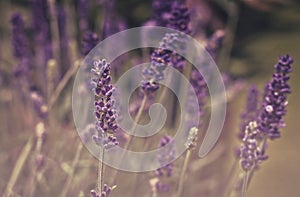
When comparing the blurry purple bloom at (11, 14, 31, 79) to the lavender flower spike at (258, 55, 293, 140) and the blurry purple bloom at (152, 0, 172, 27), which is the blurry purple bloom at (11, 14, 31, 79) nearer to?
the blurry purple bloom at (152, 0, 172, 27)

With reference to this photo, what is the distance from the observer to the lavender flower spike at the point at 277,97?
1118 mm

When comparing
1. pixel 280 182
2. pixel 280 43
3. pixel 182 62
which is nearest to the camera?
pixel 182 62

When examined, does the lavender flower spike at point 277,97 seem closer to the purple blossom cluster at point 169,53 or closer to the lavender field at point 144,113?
the lavender field at point 144,113

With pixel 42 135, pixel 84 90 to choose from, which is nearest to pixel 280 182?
pixel 84 90

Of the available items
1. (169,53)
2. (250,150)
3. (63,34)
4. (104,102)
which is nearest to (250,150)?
(250,150)

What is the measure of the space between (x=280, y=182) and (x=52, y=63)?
839mm

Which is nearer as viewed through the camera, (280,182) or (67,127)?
(280,182)

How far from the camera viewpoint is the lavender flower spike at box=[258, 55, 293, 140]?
1118mm

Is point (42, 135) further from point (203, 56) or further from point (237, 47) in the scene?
point (237, 47)

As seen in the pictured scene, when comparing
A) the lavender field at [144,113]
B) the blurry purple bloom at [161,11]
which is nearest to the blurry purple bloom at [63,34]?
the lavender field at [144,113]

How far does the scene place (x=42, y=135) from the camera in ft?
4.34

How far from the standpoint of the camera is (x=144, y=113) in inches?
59.6

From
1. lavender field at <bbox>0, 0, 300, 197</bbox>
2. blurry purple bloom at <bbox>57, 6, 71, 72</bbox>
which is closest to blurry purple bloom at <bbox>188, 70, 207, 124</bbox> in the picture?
lavender field at <bbox>0, 0, 300, 197</bbox>

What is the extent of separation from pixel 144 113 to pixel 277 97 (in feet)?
1.53
